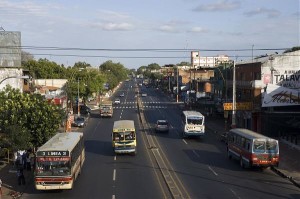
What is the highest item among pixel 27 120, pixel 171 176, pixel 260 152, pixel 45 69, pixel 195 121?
pixel 45 69

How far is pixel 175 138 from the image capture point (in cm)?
5503

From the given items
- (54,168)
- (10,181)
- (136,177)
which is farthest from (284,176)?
(10,181)

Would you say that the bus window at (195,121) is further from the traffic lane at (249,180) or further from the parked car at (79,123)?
the parked car at (79,123)

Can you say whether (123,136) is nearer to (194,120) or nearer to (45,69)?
(194,120)

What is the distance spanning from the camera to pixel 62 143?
96.5ft

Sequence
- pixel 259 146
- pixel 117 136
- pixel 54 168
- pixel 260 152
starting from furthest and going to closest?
pixel 117 136 → pixel 259 146 → pixel 260 152 → pixel 54 168

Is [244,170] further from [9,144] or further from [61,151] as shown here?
[9,144]

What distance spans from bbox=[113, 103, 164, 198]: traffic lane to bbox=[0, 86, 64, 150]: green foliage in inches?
226

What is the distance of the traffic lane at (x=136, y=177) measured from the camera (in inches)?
1055

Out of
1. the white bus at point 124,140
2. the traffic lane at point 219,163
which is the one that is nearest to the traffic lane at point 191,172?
the traffic lane at point 219,163

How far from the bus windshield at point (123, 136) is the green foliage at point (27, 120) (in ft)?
15.2

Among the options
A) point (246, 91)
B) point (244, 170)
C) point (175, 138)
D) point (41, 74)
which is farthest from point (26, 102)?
point (41, 74)

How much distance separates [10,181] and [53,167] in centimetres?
600

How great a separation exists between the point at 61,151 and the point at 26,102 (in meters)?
12.5
